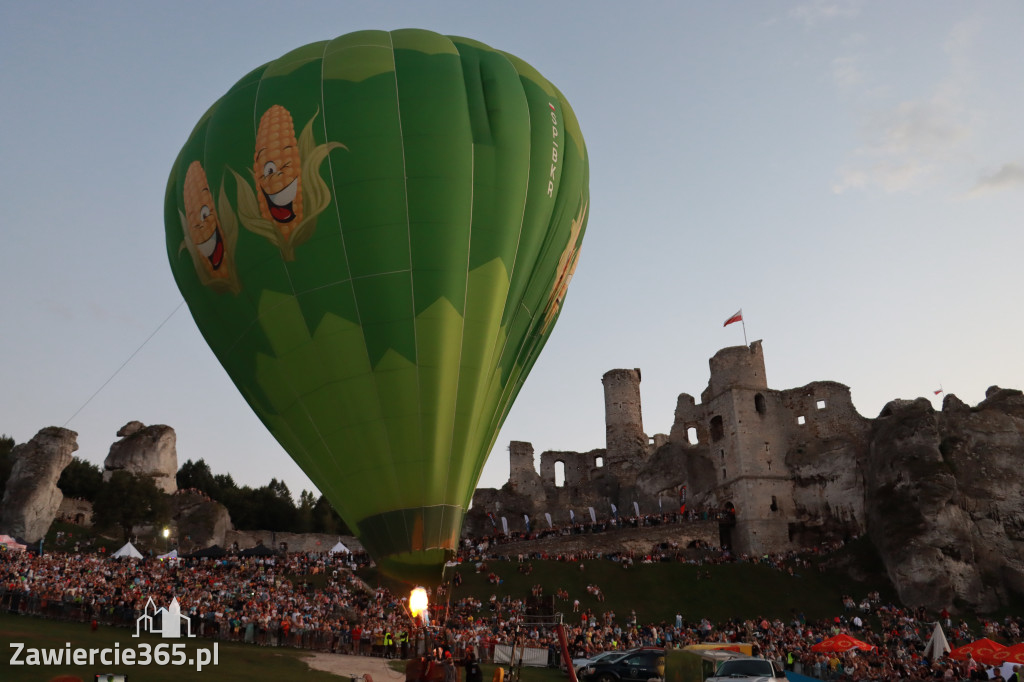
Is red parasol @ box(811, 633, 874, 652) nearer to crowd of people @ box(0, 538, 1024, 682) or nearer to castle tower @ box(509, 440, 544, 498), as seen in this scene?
crowd of people @ box(0, 538, 1024, 682)

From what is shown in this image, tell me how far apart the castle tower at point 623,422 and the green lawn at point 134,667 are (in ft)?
155

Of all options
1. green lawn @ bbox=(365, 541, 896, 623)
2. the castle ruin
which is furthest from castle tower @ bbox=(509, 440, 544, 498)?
green lawn @ bbox=(365, 541, 896, 623)

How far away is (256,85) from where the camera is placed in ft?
56.3

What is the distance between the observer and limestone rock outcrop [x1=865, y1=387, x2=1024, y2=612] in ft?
128

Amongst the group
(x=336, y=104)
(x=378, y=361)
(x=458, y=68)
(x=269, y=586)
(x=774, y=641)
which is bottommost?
(x=774, y=641)

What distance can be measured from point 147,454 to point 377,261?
5640 cm

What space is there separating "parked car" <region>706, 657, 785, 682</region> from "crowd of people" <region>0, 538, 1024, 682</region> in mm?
4449

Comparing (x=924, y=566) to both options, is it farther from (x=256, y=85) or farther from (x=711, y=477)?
(x=256, y=85)

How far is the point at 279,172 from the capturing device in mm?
15797

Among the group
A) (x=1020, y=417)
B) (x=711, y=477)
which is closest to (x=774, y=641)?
(x=1020, y=417)

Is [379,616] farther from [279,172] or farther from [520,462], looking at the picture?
[520,462]

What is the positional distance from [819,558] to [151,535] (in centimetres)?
4292

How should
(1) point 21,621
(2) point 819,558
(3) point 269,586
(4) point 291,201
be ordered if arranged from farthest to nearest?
1. (2) point 819,558
2. (3) point 269,586
3. (1) point 21,621
4. (4) point 291,201

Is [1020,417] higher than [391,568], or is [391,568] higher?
[1020,417]
